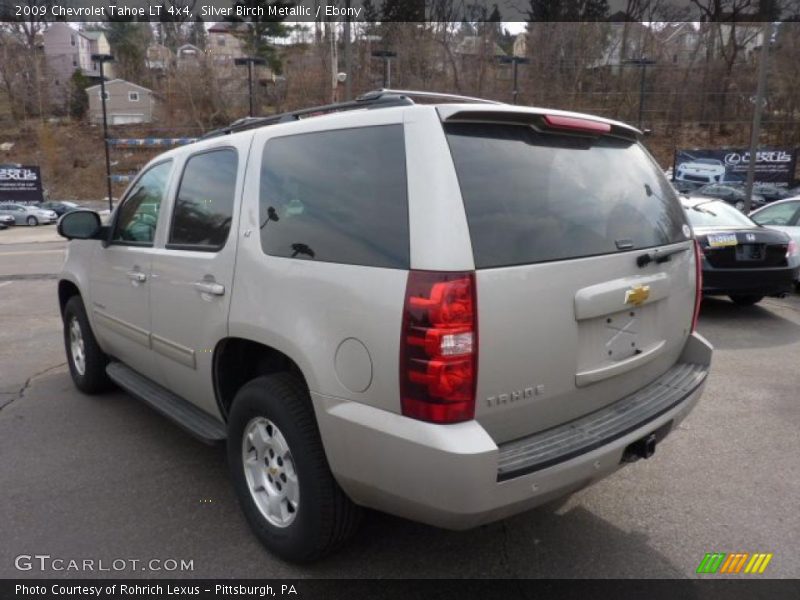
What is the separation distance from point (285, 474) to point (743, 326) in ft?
21.0

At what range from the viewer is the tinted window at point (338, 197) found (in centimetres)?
233

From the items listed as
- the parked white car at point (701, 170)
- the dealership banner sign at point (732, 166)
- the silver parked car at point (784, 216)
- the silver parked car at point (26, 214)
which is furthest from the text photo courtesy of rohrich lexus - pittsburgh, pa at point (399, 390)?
the dealership banner sign at point (732, 166)

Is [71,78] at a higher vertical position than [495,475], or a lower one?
higher

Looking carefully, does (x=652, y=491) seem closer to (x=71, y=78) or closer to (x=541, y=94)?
(x=541, y=94)

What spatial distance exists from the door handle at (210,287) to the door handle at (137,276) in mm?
719

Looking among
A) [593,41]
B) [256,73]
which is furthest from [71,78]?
[593,41]

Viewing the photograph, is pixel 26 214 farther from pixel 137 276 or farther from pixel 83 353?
pixel 137 276

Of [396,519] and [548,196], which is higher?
[548,196]

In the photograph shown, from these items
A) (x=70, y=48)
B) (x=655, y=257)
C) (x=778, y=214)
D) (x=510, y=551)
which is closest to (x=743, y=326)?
(x=778, y=214)

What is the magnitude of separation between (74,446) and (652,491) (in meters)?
3.53

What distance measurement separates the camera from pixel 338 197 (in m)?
2.55

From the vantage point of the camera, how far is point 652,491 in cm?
344

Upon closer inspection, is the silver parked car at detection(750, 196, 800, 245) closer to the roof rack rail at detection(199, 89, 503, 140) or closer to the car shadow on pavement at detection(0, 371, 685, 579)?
the car shadow on pavement at detection(0, 371, 685, 579)

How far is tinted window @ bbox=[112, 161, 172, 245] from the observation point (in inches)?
152
